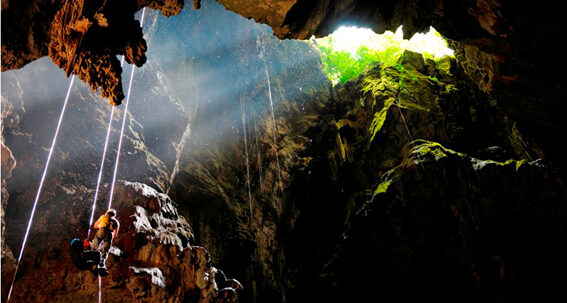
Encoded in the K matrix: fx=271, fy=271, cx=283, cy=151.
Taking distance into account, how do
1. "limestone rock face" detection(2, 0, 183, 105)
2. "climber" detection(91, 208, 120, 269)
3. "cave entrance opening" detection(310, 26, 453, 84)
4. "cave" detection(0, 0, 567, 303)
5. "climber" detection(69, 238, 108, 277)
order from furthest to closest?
"cave entrance opening" detection(310, 26, 453, 84), "cave" detection(0, 0, 567, 303), "climber" detection(91, 208, 120, 269), "climber" detection(69, 238, 108, 277), "limestone rock face" detection(2, 0, 183, 105)

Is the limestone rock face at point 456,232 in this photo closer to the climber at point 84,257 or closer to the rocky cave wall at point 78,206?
the rocky cave wall at point 78,206

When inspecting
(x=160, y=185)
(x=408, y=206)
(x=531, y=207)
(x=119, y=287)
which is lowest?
(x=119, y=287)

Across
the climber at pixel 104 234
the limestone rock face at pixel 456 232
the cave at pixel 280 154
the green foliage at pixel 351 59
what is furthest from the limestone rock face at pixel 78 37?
the green foliage at pixel 351 59

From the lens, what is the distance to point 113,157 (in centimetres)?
1083

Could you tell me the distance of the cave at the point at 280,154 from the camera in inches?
234

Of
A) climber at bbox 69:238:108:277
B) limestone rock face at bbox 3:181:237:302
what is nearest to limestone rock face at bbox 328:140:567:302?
limestone rock face at bbox 3:181:237:302

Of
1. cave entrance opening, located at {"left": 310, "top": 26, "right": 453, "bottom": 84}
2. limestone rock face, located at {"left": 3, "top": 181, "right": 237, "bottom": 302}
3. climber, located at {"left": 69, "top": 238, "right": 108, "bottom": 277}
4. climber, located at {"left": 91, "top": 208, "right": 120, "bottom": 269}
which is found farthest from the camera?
cave entrance opening, located at {"left": 310, "top": 26, "right": 453, "bottom": 84}

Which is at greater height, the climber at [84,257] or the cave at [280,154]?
the cave at [280,154]

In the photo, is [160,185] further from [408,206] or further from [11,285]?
[408,206]

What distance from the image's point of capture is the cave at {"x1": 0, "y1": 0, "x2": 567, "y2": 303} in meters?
5.95

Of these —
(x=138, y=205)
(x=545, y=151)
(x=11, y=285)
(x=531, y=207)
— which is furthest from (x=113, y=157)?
(x=545, y=151)

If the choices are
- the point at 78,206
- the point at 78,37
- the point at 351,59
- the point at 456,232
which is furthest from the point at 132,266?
the point at 351,59

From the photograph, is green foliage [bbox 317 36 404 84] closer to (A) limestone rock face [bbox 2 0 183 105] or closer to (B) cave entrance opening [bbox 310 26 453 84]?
(B) cave entrance opening [bbox 310 26 453 84]

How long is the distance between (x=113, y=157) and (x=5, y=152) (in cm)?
377
